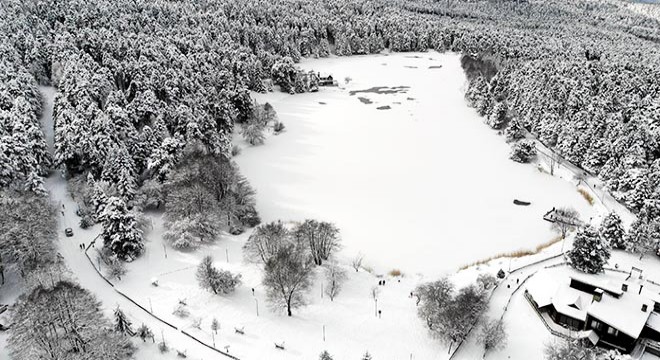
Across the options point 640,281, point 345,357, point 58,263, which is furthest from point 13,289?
point 640,281

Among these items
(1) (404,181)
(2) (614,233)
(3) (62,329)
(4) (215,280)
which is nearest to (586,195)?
(2) (614,233)

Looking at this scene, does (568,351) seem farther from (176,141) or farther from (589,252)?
(176,141)

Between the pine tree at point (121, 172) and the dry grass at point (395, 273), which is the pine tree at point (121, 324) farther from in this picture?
the dry grass at point (395, 273)

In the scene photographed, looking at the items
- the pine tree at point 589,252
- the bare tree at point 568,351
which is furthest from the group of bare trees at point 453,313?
the pine tree at point 589,252

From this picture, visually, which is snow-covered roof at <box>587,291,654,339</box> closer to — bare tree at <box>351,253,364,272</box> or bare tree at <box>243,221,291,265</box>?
bare tree at <box>351,253,364,272</box>

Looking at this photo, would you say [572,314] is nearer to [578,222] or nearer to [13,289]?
[578,222]
